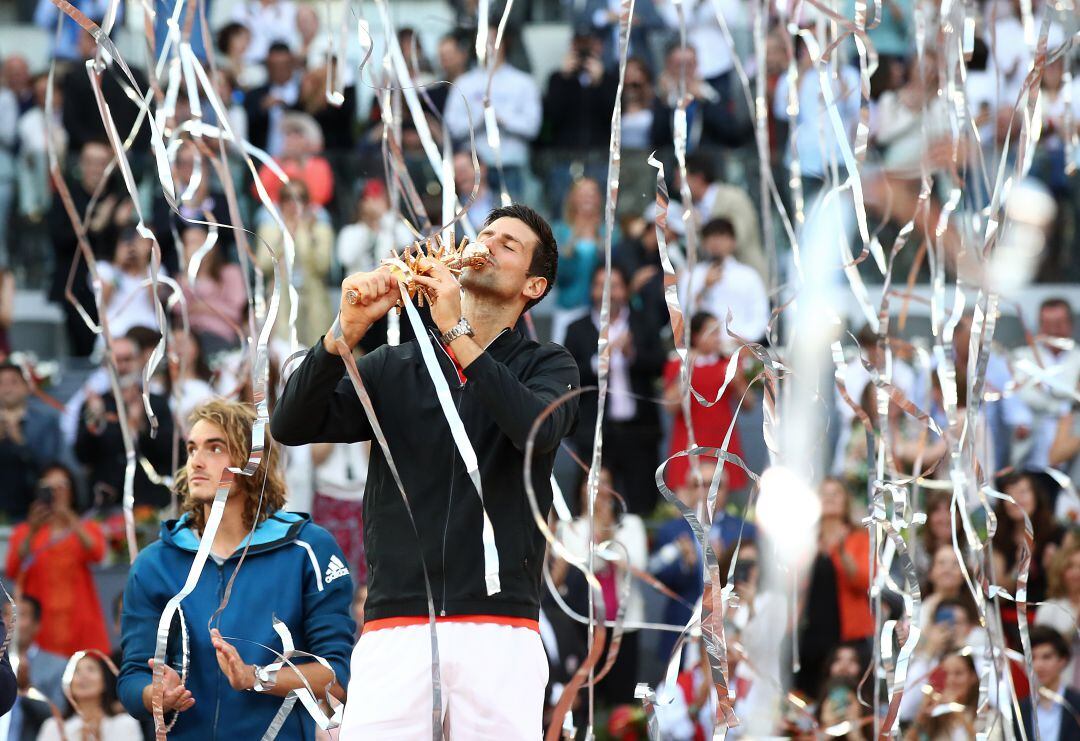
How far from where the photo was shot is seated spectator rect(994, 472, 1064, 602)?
5.96 meters

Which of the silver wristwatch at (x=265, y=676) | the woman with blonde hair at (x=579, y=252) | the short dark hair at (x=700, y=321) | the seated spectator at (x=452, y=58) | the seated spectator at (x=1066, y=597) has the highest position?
the seated spectator at (x=452, y=58)

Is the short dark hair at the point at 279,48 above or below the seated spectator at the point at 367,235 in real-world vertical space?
above

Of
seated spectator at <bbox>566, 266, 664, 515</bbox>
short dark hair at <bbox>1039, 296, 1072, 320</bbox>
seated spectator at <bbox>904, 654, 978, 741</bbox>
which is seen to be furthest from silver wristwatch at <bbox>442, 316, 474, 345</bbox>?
short dark hair at <bbox>1039, 296, 1072, 320</bbox>

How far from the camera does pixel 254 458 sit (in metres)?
2.87

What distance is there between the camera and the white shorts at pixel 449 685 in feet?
8.93

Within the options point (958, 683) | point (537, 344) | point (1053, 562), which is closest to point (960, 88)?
point (537, 344)

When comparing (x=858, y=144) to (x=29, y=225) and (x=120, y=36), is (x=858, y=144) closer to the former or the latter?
(x=29, y=225)

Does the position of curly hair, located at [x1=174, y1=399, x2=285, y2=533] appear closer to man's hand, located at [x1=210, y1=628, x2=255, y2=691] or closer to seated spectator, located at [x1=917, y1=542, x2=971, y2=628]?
man's hand, located at [x1=210, y1=628, x2=255, y2=691]

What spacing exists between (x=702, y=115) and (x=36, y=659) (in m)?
4.62

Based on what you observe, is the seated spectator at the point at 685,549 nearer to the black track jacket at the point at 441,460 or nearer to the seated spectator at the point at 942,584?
the seated spectator at the point at 942,584

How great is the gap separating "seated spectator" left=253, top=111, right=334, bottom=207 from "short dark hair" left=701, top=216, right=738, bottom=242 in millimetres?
1874

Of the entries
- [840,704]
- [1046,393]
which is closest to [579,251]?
[1046,393]

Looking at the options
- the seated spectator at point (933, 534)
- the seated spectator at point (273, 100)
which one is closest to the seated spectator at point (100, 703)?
the seated spectator at point (933, 534)

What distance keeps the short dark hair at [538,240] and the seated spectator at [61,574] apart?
376 centimetres
